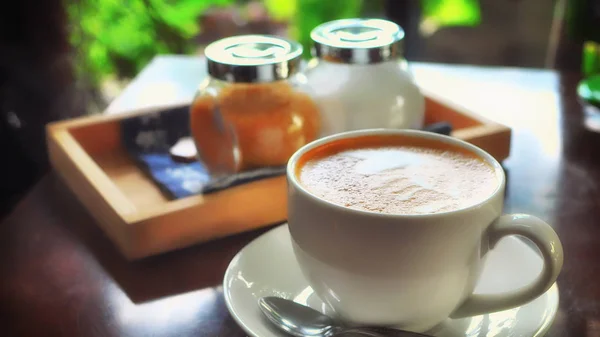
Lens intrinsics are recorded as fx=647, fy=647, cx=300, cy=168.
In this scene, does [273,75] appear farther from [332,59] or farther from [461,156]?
[461,156]

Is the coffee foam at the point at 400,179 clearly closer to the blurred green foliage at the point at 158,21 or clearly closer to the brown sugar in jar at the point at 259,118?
the brown sugar in jar at the point at 259,118

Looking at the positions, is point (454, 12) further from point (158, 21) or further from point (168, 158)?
point (168, 158)

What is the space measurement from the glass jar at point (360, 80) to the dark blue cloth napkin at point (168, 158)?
0.10 metres

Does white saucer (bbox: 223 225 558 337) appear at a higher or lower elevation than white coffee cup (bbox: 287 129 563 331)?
lower

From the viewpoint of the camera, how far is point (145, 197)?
676mm

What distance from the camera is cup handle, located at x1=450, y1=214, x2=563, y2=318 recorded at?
41cm

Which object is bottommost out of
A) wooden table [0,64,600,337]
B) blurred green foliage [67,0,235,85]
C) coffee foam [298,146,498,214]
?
blurred green foliage [67,0,235,85]

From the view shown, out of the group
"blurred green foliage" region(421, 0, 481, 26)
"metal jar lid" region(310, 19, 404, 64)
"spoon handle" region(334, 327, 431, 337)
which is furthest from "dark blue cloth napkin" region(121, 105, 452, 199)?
"blurred green foliage" region(421, 0, 481, 26)

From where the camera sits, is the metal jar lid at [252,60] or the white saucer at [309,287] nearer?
the white saucer at [309,287]

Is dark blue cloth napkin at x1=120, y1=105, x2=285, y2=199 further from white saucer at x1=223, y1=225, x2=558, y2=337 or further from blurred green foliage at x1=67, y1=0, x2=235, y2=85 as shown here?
→ blurred green foliage at x1=67, y1=0, x2=235, y2=85

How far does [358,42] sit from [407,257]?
334 millimetres

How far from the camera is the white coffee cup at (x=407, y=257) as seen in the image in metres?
0.41

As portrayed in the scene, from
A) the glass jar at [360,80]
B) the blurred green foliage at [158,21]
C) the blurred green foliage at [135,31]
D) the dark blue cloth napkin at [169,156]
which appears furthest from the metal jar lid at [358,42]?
the blurred green foliage at [135,31]

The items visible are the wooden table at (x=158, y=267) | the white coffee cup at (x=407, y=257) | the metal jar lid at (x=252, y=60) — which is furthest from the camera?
the metal jar lid at (x=252, y=60)
